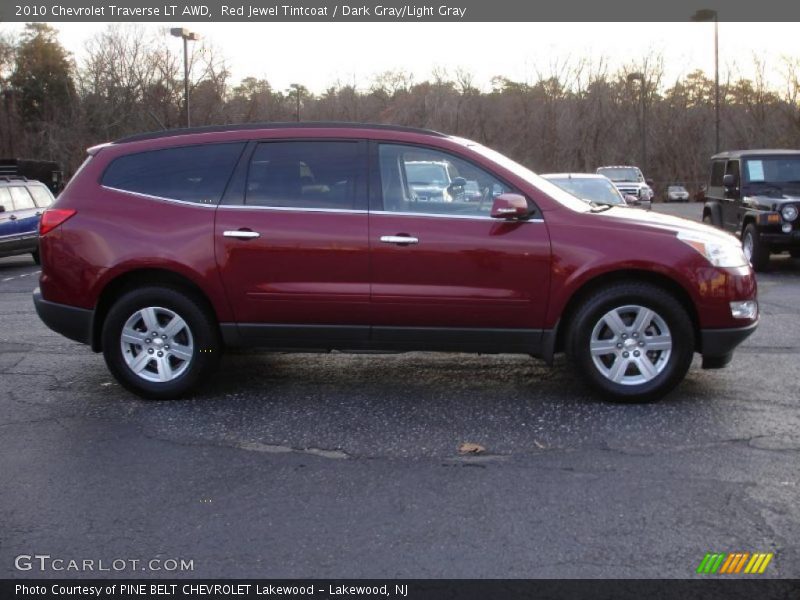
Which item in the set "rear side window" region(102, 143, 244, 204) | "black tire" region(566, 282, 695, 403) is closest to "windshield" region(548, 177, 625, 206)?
"black tire" region(566, 282, 695, 403)

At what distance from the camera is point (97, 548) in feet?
11.6

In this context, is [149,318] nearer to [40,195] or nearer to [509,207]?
[509,207]

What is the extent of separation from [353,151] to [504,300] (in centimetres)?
143

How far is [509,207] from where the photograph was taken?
5301 mm

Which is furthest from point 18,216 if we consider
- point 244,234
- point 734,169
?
point 734,169

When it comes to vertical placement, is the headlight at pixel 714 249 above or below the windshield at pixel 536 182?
below

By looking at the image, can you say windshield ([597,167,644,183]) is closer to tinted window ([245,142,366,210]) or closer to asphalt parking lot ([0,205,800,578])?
asphalt parking lot ([0,205,800,578])

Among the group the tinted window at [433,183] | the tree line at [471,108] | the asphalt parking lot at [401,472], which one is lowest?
the asphalt parking lot at [401,472]

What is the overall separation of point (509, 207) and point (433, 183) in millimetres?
614

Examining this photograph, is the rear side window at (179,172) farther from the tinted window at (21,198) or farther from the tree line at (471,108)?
the tree line at (471,108)

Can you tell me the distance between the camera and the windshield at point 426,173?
5637 millimetres

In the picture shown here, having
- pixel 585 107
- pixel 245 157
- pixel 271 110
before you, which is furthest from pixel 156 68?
pixel 245 157

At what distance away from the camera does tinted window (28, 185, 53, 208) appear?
16.2m

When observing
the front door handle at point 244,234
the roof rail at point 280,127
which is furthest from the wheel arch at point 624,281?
the front door handle at point 244,234
